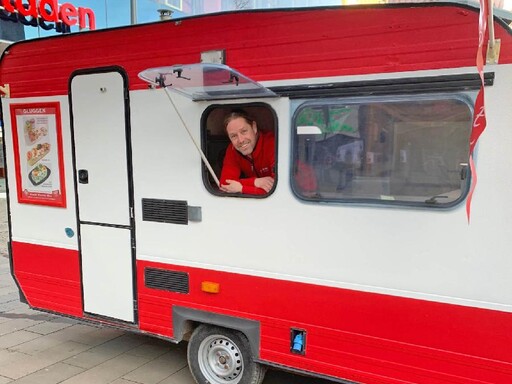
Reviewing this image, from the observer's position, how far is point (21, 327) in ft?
15.7

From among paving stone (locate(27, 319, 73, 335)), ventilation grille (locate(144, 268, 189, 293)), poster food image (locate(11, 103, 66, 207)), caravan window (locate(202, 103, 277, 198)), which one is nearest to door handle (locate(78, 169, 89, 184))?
poster food image (locate(11, 103, 66, 207))

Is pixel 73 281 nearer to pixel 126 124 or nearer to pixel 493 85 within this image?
pixel 126 124

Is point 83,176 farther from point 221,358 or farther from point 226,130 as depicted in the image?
point 221,358

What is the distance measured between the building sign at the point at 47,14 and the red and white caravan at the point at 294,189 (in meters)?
7.61

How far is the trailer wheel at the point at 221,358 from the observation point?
327cm

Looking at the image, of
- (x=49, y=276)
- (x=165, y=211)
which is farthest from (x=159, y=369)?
(x=165, y=211)

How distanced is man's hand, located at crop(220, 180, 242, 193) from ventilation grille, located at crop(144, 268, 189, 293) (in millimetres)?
715

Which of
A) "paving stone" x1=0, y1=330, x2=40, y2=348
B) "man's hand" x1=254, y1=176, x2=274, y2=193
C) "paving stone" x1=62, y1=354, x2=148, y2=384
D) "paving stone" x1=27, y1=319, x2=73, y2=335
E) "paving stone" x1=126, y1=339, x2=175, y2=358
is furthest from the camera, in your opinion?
"paving stone" x1=27, y1=319, x2=73, y2=335

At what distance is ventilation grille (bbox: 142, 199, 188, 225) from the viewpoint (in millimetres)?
3352

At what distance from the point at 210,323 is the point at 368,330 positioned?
115cm

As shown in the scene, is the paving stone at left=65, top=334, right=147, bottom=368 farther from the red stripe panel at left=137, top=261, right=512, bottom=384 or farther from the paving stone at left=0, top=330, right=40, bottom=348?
the red stripe panel at left=137, top=261, right=512, bottom=384

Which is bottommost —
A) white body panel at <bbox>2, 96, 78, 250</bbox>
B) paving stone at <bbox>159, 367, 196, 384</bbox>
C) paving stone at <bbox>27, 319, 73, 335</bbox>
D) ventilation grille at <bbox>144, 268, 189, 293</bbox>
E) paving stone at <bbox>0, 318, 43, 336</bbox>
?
paving stone at <bbox>159, 367, 196, 384</bbox>

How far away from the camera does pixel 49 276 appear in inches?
162

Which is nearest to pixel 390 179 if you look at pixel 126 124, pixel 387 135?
pixel 387 135
